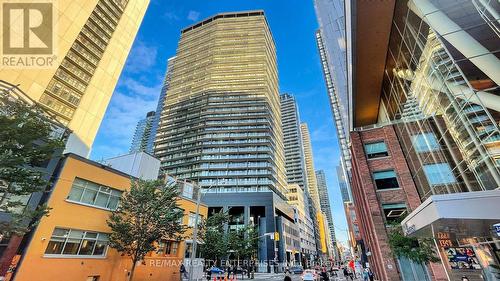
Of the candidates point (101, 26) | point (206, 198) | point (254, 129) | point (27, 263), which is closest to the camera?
point (27, 263)

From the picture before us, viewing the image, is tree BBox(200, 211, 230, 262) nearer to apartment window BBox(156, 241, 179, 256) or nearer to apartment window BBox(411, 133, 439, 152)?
apartment window BBox(156, 241, 179, 256)

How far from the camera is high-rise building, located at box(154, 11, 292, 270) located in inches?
2606

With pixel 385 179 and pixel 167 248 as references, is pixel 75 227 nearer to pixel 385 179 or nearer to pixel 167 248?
pixel 167 248

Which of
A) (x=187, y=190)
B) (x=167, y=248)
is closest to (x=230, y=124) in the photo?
(x=187, y=190)

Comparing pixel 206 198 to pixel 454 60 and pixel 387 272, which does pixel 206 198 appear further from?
pixel 454 60

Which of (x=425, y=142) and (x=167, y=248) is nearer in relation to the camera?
(x=425, y=142)

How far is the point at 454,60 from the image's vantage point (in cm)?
1036

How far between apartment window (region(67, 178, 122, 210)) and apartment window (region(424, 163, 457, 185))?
2321 centimetres

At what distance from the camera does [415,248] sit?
15945 mm

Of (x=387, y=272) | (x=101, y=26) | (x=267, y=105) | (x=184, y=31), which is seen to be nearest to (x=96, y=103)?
(x=101, y=26)

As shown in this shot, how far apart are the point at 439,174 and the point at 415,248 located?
16.9ft

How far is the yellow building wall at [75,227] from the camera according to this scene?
568 inches

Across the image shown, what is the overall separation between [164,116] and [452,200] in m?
98.1

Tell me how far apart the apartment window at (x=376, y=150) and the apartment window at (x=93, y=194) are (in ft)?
84.5
